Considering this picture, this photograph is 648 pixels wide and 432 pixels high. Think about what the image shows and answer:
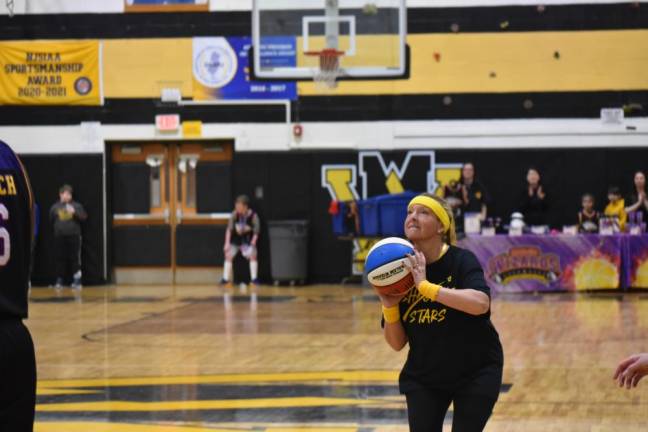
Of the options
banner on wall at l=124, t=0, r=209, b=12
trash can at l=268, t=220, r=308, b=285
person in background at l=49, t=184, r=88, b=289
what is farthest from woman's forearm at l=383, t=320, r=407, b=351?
banner on wall at l=124, t=0, r=209, b=12

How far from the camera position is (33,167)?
2572 cm

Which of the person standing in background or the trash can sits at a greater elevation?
the person standing in background

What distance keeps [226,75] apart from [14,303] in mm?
20447

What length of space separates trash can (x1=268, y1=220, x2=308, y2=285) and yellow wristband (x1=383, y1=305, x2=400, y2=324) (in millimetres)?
18499

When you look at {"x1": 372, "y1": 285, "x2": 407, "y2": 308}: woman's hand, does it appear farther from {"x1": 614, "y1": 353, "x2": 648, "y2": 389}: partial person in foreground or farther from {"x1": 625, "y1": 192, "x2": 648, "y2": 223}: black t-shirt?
{"x1": 625, "y1": 192, "x2": 648, "y2": 223}: black t-shirt

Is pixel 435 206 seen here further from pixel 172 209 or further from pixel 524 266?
pixel 172 209

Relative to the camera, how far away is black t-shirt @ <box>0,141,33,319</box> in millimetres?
5035

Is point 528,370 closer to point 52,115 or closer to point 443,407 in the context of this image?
point 443,407

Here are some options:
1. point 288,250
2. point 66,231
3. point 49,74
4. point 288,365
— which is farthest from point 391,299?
point 49,74

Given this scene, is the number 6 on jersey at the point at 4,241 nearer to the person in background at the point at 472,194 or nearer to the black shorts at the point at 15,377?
the black shorts at the point at 15,377

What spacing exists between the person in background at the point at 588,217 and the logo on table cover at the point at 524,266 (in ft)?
2.85

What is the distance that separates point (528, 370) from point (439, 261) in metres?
6.20

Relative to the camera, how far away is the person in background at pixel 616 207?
72.6 feet

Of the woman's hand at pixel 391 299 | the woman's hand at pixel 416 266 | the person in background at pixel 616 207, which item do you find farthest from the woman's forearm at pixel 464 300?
the person in background at pixel 616 207
